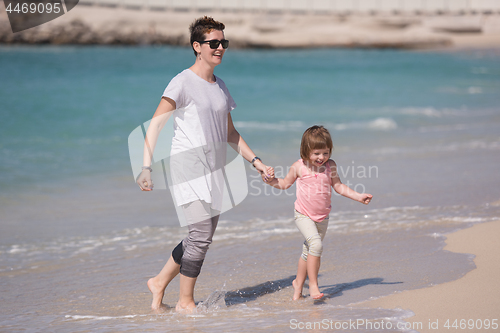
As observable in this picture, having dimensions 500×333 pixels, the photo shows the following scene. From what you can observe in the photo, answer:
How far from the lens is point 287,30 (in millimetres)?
65312

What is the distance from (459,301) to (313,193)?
3.61 ft

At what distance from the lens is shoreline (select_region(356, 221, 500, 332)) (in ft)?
9.75

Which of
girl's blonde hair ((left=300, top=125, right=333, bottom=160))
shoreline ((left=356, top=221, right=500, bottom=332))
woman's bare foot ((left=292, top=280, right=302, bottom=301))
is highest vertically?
girl's blonde hair ((left=300, top=125, right=333, bottom=160))

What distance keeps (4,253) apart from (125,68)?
3233cm

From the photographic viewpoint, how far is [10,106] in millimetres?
17281

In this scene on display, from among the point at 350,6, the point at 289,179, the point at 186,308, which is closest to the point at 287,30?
the point at 350,6

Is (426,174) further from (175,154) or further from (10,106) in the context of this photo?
(10,106)

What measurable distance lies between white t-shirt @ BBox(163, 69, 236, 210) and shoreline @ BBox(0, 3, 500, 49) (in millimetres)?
61943

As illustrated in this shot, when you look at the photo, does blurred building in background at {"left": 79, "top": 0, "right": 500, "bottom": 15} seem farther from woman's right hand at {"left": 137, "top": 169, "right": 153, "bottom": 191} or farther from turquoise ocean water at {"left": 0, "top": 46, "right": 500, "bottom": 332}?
woman's right hand at {"left": 137, "top": 169, "right": 153, "bottom": 191}

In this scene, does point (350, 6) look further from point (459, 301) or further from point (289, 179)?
point (459, 301)

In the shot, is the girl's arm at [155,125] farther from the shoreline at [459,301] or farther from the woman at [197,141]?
the shoreline at [459,301]

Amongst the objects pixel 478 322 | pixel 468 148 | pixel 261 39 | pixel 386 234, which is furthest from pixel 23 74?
pixel 261 39

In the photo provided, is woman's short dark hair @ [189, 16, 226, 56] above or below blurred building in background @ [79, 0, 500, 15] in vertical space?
below

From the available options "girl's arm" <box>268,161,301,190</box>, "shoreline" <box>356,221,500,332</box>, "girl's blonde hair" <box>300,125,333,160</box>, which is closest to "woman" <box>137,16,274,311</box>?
"girl's arm" <box>268,161,301,190</box>
